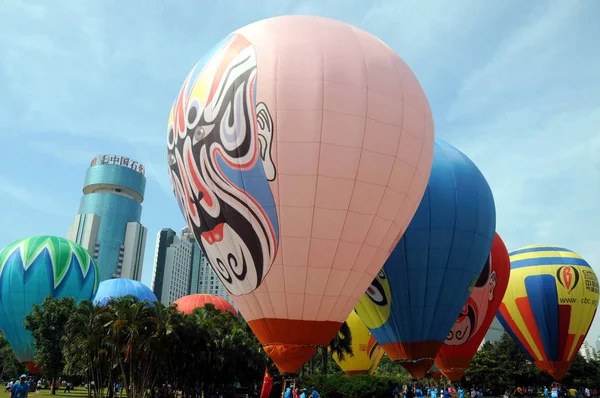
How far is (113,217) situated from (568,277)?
394 ft

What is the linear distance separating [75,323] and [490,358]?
41.2m

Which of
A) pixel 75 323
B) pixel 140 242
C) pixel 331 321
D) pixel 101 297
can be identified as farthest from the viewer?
pixel 140 242

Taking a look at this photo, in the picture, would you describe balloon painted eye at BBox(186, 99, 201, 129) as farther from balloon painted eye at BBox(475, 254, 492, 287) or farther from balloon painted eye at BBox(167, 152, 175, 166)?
balloon painted eye at BBox(475, 254, 492, 287)

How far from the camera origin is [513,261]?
3641 centimetres

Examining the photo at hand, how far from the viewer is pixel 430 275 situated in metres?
21.9

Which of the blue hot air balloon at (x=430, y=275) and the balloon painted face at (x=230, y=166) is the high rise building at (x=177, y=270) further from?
the balloon painted face at (x=230, y=166)

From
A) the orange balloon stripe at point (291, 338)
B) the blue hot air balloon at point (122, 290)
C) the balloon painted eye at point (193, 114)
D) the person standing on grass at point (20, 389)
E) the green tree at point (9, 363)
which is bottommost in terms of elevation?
the person standing on grass at point (20, 389)

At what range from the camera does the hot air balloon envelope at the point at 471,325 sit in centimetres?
2620

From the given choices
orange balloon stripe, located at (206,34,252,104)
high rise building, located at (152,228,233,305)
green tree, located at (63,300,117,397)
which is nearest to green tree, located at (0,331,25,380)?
green tree, located at (63,300,117,397)

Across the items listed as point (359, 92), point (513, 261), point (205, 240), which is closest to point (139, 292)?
point (513, 261)

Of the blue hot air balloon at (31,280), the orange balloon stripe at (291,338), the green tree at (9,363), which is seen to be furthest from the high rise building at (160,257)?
the orange balloon stripe at (291,338)

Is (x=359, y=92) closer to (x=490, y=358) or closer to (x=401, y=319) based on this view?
(x=401, y=319)

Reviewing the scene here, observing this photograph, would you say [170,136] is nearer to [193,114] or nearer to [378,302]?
[193,114]

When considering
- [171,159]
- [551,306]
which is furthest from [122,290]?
[551,306]
